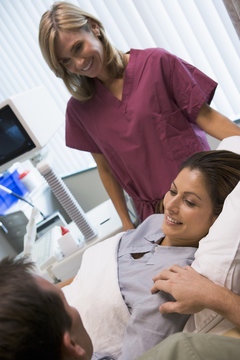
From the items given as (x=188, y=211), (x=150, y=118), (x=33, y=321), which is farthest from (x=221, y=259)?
(x=150, y=118)

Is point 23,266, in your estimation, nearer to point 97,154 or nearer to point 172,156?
point 172,156

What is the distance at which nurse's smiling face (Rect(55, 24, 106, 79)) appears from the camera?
50.4 inches

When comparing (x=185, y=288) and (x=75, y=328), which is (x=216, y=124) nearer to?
(x=185, y=288)

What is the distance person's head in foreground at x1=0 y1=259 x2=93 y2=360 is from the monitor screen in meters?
1.09

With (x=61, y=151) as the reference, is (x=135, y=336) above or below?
below

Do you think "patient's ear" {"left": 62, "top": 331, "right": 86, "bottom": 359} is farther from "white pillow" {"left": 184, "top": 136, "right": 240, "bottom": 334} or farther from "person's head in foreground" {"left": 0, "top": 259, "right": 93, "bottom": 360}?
"white pillow" {"left": 184, "top": 136, "right": 240, "bottom": 334}

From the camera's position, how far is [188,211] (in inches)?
44.4

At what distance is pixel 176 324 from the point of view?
3.19 feet

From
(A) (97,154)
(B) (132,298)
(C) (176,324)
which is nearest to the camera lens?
(C) (176,324)

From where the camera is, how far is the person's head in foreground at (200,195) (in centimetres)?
111

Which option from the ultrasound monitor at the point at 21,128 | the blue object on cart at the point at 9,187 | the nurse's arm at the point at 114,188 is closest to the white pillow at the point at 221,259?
the nurse's arm at the point at 114,188

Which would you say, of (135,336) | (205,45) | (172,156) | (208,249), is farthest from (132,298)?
(205,45)

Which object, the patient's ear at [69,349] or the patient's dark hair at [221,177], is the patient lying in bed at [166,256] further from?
the patient's ear at [69,349]

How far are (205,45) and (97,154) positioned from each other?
1043 millimetres
